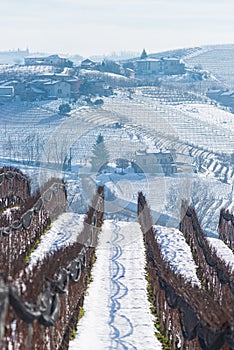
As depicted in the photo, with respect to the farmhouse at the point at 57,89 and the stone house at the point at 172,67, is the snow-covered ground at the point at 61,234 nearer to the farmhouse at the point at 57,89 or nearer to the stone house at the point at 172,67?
the farmhouse at the point at 57,89

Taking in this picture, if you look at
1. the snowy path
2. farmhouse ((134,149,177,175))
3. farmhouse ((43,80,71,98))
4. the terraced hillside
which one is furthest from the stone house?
the snowy path

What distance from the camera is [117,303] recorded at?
40.1ft

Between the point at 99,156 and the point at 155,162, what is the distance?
514 centimetres

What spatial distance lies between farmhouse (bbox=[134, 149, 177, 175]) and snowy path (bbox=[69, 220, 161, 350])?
37.7 metres

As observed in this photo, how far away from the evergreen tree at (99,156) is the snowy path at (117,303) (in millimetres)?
38886

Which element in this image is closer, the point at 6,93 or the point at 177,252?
the point at 177,252

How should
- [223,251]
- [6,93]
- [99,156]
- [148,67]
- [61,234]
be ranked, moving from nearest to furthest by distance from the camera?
1. [61,234]
2. [223,251]
3. [99,156]
4. [6,93]
5. [148,67]

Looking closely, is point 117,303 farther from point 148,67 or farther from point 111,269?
point 148,67

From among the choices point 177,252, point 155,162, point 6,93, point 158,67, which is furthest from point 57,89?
point 177,252

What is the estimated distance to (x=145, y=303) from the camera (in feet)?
40.9

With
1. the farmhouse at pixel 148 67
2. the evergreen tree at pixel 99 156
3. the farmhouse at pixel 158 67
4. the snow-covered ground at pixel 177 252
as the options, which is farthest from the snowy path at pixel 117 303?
the farmhouse at pixel 148 67

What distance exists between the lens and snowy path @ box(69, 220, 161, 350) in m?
9.97

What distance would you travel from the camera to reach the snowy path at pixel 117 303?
997cm

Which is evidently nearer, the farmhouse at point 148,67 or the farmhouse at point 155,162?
the farmhouse at point 155,162
